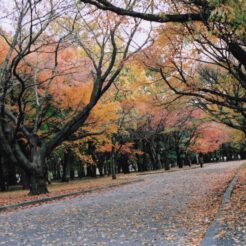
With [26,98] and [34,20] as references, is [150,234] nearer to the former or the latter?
[34,20]

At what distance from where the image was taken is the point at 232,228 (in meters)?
7.98

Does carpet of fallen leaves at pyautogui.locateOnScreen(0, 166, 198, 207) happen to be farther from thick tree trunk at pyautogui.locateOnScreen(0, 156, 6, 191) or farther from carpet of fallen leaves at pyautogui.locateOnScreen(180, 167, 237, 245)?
carpet of fallen leaves at pyautogui.locateOnScreen(180, 167, 237, 245)

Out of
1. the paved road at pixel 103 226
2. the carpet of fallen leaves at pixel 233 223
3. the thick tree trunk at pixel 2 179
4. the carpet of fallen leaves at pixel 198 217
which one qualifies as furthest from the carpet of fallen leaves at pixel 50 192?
the carpet of fallen leaves at pixel 233 223

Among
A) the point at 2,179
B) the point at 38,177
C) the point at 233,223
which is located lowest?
the point at 233,223

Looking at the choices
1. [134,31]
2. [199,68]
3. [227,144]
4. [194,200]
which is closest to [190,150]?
[227,144]

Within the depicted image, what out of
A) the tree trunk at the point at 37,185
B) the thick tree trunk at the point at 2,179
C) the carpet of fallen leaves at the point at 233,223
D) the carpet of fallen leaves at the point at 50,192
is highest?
the thick tree trunk at the point at 2,179

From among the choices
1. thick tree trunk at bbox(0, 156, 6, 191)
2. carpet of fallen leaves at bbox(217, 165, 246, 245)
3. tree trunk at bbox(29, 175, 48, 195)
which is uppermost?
thick tree trunk at bbox(0, 156, 6, 191)

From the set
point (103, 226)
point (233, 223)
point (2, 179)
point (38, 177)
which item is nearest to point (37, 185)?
point (38, 177)

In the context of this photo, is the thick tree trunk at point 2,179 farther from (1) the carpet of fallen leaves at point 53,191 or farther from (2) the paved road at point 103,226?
(2) the paved road at point 103,226

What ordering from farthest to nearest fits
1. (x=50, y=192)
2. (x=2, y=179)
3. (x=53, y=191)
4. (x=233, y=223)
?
(x=2, y=179)
(x=53, y=191)
(x=50, y=192)
(x=233, y=223)

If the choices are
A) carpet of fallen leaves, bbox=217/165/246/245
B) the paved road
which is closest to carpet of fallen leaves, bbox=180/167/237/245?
the paved road

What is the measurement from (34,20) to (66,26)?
338 centimetres

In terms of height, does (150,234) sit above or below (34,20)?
below

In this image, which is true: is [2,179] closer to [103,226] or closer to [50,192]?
[50,192]
